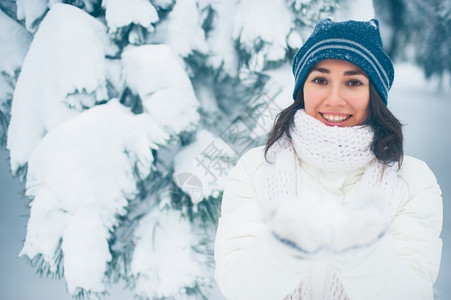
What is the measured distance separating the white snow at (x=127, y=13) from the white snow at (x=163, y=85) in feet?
0.66

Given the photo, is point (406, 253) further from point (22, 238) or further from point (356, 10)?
point (22, 238)

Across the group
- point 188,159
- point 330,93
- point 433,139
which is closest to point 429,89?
point 433,139

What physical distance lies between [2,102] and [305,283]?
3208 mm

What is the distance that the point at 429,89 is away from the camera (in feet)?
43.3

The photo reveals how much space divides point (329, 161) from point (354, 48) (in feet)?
1.55

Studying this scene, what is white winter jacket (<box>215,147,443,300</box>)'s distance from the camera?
3.27ft

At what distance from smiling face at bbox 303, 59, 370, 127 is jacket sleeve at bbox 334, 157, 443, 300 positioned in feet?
1.07

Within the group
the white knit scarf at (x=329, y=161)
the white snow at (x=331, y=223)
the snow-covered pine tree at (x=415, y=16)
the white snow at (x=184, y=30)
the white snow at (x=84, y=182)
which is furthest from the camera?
the snow-covered pine tree at (x=415, y=16)

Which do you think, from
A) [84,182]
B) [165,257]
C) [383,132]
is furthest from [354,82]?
[165,257]

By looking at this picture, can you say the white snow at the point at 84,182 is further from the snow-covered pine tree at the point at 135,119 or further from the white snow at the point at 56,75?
the white snow at the point at 56,75

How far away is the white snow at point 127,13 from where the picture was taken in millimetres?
2746

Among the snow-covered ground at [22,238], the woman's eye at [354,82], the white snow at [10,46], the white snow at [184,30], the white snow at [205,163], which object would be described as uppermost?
the woman's eye at [354,82]
